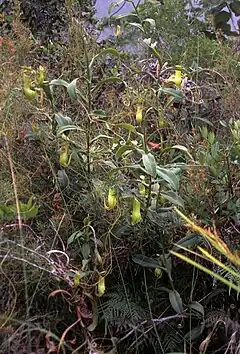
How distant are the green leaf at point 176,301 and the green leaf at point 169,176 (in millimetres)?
209

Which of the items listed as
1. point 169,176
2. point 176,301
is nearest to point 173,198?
point 169,176

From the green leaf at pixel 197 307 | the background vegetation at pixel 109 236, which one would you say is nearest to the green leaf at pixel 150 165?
the background vegetation at pixel 109 236

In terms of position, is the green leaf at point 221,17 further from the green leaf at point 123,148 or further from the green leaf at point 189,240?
the green leaf at point 189,240

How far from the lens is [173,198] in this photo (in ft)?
4.00

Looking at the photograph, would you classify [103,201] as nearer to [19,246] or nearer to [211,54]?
[19,246]

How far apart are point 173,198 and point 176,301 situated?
20cm

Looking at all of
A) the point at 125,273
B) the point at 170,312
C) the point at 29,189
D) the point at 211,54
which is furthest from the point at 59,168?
the point at 211,54

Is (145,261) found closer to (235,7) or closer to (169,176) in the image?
(169,176)

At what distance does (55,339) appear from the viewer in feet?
3.64

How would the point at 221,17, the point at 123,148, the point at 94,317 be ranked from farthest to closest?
the point at 221,17, the point at 123,148, the point at 94,317

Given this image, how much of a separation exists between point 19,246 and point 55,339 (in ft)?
0.60

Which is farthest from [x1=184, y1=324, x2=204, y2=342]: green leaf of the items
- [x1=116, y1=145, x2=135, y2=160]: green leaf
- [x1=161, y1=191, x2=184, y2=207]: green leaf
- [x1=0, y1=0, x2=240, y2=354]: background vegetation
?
[x1=116, y1=145, x2=135, y2=160]: green leaf

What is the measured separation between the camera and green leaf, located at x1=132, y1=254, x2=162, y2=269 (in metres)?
1.19

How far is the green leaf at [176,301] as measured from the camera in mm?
1153
